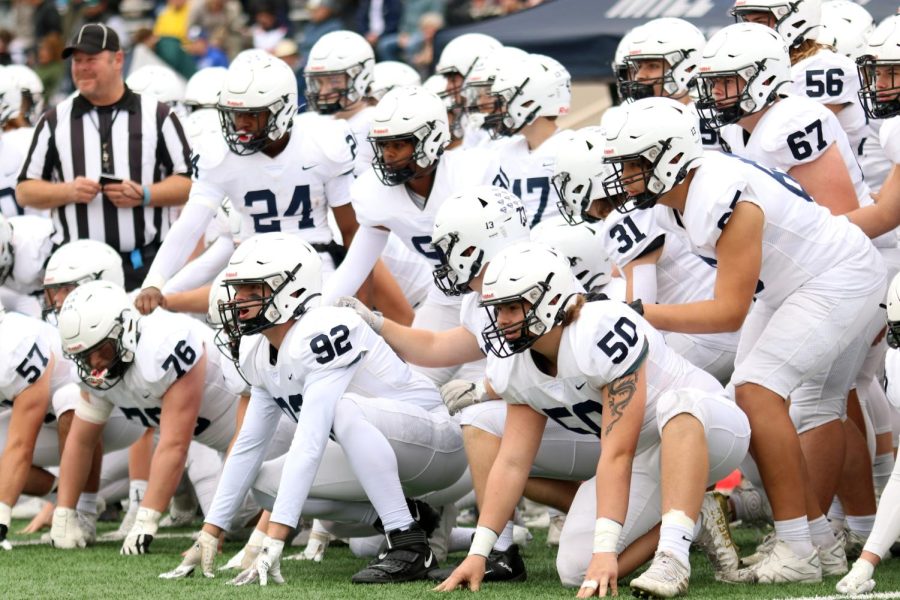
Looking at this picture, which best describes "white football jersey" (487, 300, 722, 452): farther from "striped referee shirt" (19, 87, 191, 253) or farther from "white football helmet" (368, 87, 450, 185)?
"striped referee shirt" (19, 87, 191, 253)

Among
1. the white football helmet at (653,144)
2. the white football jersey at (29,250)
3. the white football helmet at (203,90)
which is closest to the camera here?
the white football helmet at (653,144)

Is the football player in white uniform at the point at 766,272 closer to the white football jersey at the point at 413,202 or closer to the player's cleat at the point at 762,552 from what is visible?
the player's cleat at the point at 762,552

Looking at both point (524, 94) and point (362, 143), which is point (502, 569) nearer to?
point (524, 94)

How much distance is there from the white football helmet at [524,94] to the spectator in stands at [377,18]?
543 cm

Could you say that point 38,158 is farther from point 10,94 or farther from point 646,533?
point 646,533

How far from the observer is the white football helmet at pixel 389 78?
313 inches

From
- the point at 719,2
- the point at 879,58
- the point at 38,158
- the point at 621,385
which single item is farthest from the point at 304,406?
the point at 719,2

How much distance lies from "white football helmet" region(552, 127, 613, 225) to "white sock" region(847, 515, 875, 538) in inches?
53.4

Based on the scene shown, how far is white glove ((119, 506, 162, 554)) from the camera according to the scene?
18.5 feet

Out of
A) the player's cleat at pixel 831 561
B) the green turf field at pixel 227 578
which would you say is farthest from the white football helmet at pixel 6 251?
the player's cleat at pixel 831 561

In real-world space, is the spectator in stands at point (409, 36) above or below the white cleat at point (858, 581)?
above

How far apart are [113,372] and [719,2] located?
359 centimetres

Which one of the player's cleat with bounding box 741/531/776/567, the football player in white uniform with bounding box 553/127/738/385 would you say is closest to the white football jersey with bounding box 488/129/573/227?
the football player in white uniform with bounding box 553/127/738/385

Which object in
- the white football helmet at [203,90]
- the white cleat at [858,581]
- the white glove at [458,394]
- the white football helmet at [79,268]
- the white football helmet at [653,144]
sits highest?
the white football helmet at [653,144]
